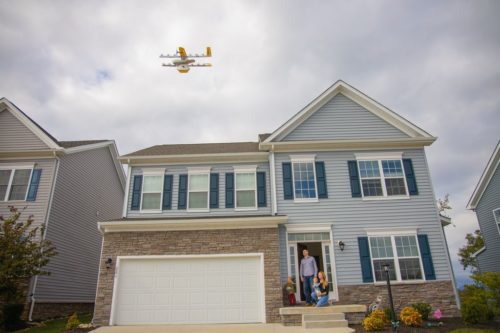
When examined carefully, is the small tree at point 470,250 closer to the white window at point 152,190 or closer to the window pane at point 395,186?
the window pane at point 395,186

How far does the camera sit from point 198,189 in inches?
588

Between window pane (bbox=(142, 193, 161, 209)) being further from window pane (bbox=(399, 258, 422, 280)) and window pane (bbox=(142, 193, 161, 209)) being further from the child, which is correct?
window pane (bbox=(399, 258, 422, 280))

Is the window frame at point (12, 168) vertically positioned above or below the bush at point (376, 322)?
above

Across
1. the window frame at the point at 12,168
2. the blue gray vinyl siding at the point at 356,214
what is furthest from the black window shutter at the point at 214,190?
the window frame at the point at 12,168

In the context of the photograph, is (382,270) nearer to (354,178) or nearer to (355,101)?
(354,178)

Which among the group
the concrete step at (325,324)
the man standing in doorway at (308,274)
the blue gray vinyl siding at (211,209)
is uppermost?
the blue gray vinyl siding at (211,209)

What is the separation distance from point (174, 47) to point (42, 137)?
7699 millimetres

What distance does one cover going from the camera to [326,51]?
14.2 meters

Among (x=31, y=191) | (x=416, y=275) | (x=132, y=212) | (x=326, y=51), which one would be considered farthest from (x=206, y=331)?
(x=326, y=51)

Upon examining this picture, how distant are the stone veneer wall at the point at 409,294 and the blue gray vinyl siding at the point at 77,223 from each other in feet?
40.9

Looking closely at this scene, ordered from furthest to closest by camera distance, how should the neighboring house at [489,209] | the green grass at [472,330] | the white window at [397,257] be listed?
the neighboring house at [489,209] < the white window at [397,257] < the green grass at [472,330]

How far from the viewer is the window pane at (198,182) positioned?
15.0 meters

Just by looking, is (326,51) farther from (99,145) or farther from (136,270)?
(99,145)

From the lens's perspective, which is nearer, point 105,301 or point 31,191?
point 105,301
